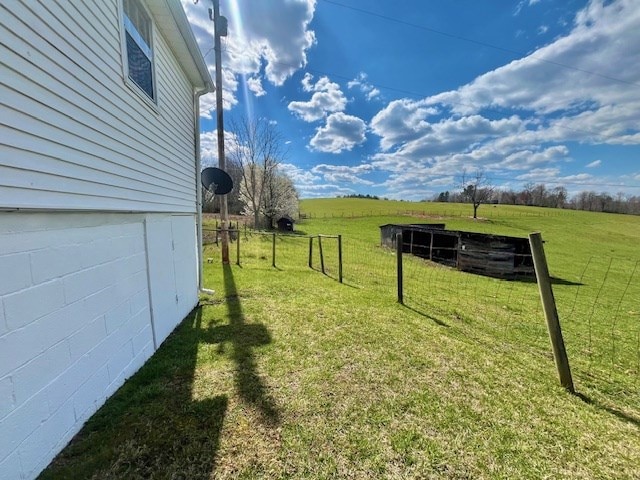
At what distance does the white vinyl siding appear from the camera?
173cm

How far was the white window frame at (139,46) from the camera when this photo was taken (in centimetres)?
309

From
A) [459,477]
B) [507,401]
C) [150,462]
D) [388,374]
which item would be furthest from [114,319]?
[507,401]

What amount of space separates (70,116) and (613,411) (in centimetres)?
500

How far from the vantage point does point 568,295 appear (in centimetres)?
950

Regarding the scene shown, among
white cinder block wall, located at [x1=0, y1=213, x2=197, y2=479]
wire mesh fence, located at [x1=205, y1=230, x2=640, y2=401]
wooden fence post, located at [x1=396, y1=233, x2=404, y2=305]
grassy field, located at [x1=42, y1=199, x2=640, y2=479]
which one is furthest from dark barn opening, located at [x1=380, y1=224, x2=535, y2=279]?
white cinder block wall, located at [x1=0, y1=213, x2=197, y2=479]

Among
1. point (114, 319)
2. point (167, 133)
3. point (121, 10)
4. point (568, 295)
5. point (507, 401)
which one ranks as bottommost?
point (568, 295)

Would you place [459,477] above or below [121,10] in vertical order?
below

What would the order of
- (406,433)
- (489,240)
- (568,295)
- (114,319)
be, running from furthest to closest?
(489,240)
(568,295)
(114,319)
(406,433)

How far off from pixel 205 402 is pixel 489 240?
12.6 m

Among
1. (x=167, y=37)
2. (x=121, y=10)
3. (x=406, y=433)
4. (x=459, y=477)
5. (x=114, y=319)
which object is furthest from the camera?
(x=167, y=37)

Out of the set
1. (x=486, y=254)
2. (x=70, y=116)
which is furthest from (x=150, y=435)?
(x=486, y=254)

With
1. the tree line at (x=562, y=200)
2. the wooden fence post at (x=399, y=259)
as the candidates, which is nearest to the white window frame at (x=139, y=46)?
the wooden fence post at (x=399, y=259)

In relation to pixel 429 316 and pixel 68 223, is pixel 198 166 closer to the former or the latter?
pixel 68 223

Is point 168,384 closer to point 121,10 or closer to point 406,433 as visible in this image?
point 406,433
